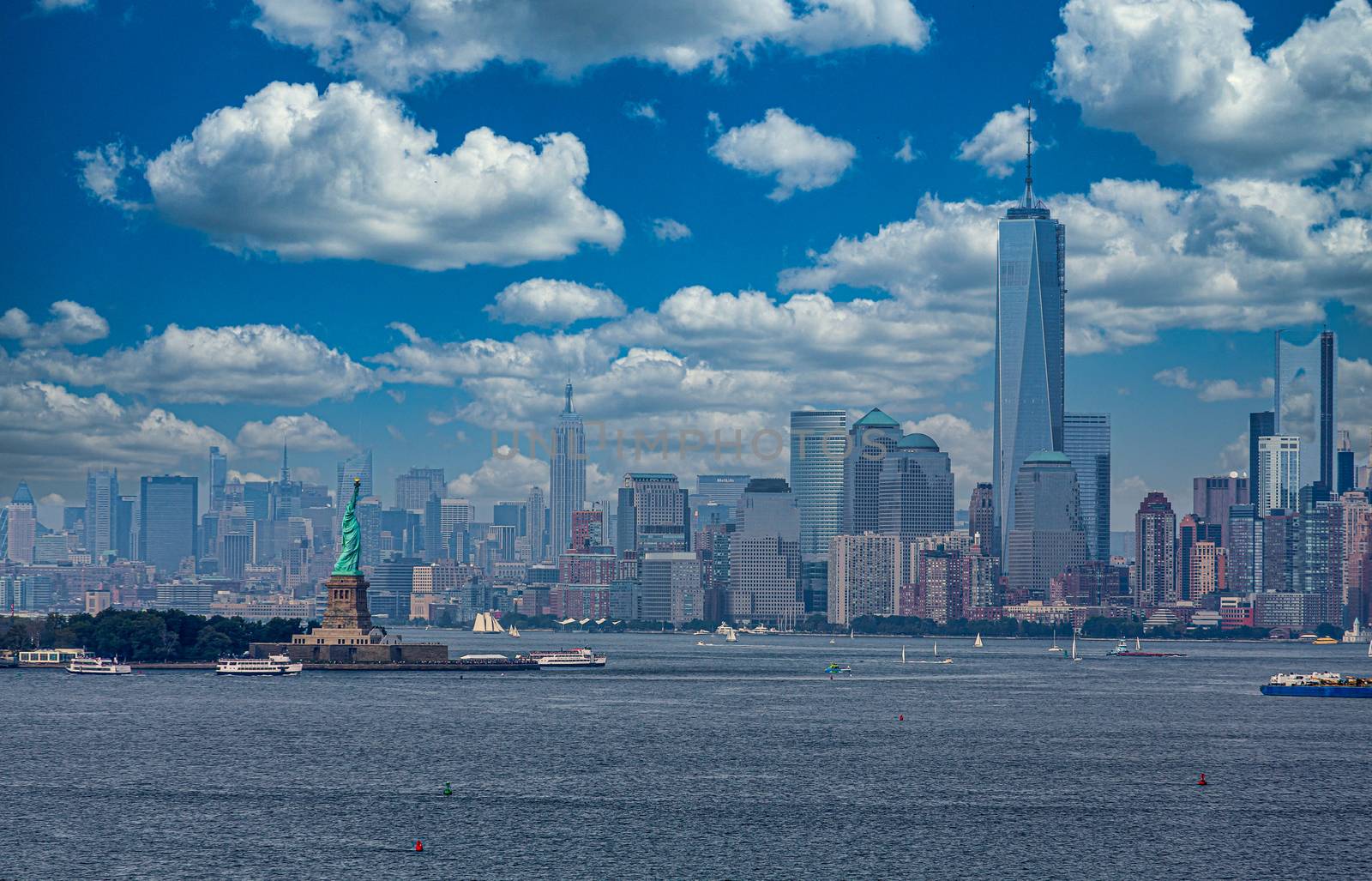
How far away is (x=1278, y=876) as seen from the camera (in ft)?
273

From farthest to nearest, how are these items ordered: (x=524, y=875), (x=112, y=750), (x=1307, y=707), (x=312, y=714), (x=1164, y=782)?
(x=1307, y=707) < (x=312, y=714) < (x=112, y=750) < (x=1164, y=782) < (x=524, y=875)

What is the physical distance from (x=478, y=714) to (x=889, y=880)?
8079cm

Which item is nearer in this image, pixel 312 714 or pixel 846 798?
pixel 846 798

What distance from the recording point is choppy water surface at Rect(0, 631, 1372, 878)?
8512 cm

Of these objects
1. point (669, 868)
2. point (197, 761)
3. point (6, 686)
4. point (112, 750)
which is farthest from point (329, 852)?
point (6, 686)

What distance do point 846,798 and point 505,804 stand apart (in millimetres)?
18323

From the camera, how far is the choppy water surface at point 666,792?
3351 inches

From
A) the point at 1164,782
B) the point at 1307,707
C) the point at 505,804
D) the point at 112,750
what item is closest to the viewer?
the point at 505,804

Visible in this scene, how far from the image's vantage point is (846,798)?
104 meters

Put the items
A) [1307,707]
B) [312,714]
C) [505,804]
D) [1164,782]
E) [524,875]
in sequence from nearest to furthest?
1. [524,875]
2. [505,804]
3. [1164,782]
4. [312,714]
5. [1307,707]

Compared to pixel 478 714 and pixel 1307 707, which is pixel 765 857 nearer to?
pixel 478 714

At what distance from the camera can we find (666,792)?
106 meters

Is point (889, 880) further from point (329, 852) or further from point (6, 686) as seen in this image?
point (6, 686)

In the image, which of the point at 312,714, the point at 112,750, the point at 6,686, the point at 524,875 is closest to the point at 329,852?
the point at 524,875
